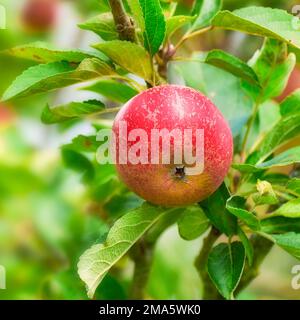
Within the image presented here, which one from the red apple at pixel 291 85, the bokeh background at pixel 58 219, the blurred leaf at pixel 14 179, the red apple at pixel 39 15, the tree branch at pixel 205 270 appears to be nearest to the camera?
the tree branch at pixel 205 270

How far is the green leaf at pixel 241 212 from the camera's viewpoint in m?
0.77

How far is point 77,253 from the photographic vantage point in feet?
4.52

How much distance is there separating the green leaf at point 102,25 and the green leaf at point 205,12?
140 mm

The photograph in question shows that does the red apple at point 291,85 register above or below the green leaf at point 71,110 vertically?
above

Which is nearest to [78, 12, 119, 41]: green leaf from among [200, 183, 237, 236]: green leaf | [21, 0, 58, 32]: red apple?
[200, 183, 237, 236]: green leaf

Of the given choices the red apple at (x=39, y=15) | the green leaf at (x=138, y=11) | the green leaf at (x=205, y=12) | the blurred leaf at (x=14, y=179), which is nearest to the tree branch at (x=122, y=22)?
the green leaf at (x=138, y=11)

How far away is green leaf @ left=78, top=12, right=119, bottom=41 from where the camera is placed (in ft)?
2.70

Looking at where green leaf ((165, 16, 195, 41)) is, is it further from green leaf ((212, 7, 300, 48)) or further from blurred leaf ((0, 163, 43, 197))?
blurred leaf ((0, 163, 43, 197))

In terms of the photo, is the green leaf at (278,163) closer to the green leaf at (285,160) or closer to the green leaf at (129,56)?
the green leaf at (285,160)

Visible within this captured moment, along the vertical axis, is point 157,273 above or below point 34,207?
below

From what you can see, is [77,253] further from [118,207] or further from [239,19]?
[239,19]

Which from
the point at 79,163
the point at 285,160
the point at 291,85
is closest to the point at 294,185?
the point at 285,160

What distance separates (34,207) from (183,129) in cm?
82
